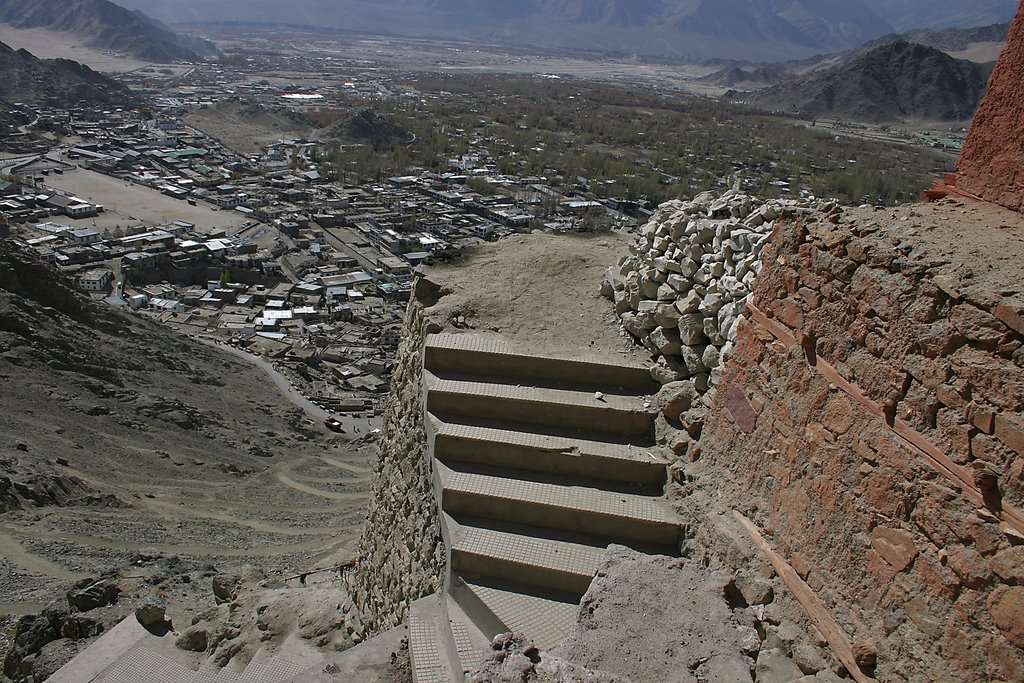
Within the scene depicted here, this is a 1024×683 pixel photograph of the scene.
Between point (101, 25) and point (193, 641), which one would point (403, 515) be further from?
point (101, 25)

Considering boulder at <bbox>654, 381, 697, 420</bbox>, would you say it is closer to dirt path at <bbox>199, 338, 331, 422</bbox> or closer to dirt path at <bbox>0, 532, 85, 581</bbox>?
dirt path at <bbox>0, 532, 85, 581</bbox>

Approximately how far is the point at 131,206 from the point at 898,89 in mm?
77202

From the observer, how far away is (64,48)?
119m

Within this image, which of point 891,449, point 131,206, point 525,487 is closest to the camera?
point 891,449

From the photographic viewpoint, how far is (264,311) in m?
27.7

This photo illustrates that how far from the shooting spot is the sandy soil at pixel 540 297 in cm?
591

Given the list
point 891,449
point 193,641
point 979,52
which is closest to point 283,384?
point 193,641

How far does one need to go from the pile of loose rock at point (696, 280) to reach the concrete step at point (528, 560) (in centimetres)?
136

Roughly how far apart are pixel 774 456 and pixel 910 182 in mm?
40878

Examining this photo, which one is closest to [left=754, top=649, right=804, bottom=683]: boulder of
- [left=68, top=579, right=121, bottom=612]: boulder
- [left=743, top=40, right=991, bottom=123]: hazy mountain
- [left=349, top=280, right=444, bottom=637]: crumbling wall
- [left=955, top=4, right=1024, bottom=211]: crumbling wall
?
[left=349, top=280, right=444, bottom=637]: crumbling wall

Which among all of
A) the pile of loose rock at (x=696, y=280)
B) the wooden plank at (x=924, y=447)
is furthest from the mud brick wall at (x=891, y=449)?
the pile of loose rock at (x=696, y=280)

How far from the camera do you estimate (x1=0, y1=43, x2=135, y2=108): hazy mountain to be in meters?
68.4

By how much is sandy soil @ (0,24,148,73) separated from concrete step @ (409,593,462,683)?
118 meters

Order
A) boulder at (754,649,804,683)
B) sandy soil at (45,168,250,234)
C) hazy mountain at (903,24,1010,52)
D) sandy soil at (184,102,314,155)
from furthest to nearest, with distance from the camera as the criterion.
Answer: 1. hazy mountain at (903,24,1010,52)
2. sandy soil at (184,102,314,155)
3. sandy soil at (45,168,250,234)
4. boulder at (754,649,804,683)
